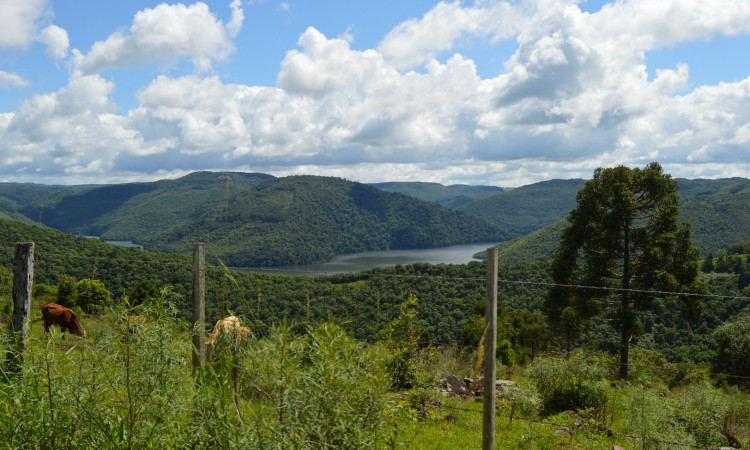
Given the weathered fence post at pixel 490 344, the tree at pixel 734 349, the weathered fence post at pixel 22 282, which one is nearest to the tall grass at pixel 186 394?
the weathered fence post at pixel 490 344

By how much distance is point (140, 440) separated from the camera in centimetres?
293

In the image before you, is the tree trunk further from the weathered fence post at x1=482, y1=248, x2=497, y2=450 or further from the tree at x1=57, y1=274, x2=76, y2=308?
the tree at x1=57, y1=274, x2=76, y2=308

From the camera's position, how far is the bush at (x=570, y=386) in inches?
397

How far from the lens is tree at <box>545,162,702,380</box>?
1861 cm

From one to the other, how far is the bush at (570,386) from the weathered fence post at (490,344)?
229 inches

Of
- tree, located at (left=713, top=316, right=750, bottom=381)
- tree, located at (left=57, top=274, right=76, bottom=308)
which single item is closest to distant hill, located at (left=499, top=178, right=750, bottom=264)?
tree, located at (left=713, top=316, right=750, bottom=381)

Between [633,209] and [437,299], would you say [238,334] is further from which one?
[437,299]

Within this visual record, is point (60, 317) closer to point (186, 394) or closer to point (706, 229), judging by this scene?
point (186, 394)

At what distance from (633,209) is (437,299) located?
1756 centimetres

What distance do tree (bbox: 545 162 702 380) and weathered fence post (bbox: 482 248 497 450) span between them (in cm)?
1469

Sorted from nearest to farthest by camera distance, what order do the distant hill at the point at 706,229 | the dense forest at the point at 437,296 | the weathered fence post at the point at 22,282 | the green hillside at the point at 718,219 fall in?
the weathered fence post at the point at 22,282 < the dense forest at the point at 437,296 < the distant hill at the point at 706,229 < the green hillside at the point at 718,219

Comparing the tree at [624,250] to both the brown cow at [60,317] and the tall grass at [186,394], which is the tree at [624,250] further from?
the tall grass at [186,394]

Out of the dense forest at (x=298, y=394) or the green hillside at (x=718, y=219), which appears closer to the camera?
the dense forest at (x=298, y=394)

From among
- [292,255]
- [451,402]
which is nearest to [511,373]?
[451,402]
